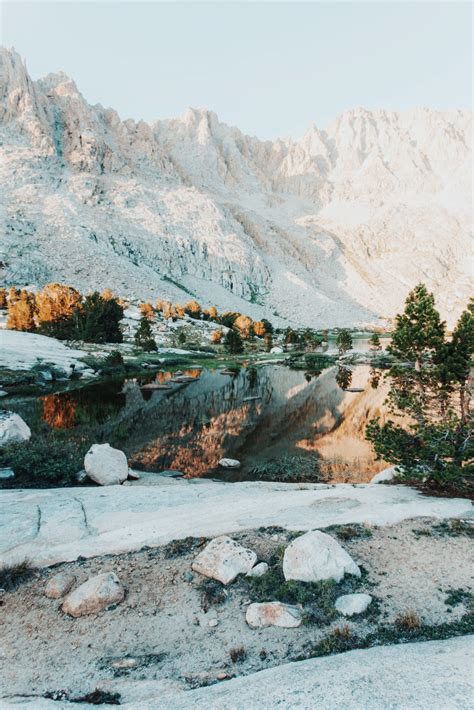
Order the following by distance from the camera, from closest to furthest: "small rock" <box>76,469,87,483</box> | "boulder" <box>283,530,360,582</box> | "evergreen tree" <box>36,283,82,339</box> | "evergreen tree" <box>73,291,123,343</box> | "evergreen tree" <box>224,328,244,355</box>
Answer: "boulder" <box>283,530,360,582</box>, "small rock" <box>76,469,87,483</box>, "evergreen tree" <box>36,283,82,339</box>, "evergreen tree" <box>73,291,123,343</box>, "evergreen tree" <box>224,328,244,355</box>

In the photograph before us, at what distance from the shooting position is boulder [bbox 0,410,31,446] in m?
23.3

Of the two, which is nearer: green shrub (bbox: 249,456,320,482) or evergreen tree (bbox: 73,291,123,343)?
green shrub (bbox: 249,456,320,482)

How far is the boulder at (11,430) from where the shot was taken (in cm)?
2329

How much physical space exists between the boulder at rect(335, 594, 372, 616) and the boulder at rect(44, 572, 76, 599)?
7.01 meters

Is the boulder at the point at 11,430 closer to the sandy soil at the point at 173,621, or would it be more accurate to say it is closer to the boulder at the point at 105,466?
the boulder at the point at 105,466

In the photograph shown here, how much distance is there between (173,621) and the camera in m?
8.36

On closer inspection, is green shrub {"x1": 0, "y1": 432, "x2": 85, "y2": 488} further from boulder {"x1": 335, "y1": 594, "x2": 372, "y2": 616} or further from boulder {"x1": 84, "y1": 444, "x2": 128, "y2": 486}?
boulder {"x1": 335, "y1": 594, "x2": 372, "y2": 616}

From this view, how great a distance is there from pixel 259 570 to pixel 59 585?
537 centimetres

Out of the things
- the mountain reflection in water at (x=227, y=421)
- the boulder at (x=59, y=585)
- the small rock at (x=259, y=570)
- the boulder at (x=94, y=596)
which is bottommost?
the mountain reflection in water at (x=227, y=421)

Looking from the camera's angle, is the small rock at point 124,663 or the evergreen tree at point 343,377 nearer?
the small rock at point 124,663

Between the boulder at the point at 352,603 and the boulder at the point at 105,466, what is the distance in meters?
14.3

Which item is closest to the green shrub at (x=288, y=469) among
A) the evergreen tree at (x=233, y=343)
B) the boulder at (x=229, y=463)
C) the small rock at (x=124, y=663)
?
the boulder at (x=229, y=463)

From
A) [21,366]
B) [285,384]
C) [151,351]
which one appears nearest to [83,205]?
[151,351]

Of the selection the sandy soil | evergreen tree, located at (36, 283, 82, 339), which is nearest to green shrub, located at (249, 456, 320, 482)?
the sandy soil
